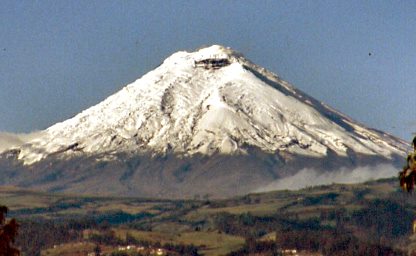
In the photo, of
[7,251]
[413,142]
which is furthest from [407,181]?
[7,251]

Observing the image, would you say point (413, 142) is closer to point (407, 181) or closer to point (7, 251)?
point (407, 181)

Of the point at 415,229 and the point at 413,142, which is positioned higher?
the point at 413,142

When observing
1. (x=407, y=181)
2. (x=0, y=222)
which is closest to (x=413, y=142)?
(x=407, y=181)

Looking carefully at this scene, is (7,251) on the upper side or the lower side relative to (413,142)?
lower

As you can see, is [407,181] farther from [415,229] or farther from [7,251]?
[7,251]

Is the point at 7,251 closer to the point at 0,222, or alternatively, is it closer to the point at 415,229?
the point at 0,222

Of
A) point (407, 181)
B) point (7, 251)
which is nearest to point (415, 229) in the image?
point (407, 181)
